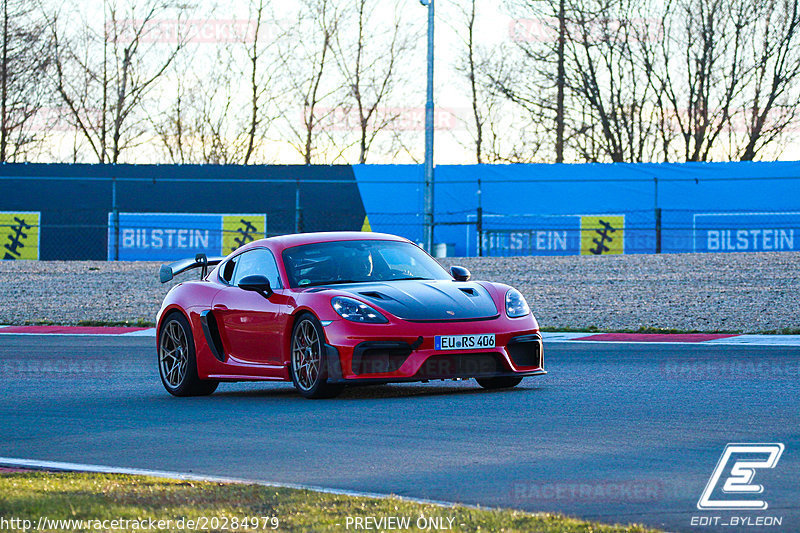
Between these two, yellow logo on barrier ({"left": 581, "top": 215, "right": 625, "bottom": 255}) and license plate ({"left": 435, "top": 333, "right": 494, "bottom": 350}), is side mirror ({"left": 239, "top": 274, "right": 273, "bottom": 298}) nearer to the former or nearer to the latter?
license plate ({"left": 435, "top": 333, "right": 494, "bottom": 350})

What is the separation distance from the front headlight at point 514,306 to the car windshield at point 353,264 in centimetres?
78

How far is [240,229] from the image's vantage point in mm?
29984

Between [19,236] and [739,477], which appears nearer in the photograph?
[739,477]

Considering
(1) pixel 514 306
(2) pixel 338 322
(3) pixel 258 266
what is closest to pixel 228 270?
(3) pixel 258 266

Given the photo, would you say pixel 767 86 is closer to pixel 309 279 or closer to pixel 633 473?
pixel 309 279

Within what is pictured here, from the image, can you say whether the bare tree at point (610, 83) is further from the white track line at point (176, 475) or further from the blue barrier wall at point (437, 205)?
the white track line at point (176, 475)

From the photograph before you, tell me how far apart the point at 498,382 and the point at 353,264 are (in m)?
1.51

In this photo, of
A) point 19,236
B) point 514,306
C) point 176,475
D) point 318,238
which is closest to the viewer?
point 176,475

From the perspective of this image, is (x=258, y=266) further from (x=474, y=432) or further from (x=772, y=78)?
(x=772, y=78)

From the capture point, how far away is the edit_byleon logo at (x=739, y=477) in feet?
17.0

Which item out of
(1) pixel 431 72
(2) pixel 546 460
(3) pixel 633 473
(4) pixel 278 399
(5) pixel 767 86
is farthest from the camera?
(5) pixel 767 86

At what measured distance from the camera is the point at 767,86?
40344 millimetres

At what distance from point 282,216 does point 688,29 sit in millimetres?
17457

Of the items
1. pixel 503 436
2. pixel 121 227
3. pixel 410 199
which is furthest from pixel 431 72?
pixel 503 436
